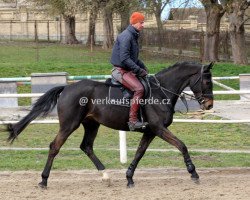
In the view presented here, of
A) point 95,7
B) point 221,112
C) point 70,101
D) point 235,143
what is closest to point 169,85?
point 70,101

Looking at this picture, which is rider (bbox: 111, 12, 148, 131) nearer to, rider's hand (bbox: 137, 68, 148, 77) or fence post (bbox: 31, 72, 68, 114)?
rider's hand (bbox: 137, 68, 148, 77)

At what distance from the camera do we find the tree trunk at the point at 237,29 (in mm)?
31328

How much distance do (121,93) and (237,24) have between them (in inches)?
942

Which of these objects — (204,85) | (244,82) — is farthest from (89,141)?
(244,82)

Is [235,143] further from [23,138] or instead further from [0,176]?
[0,176]

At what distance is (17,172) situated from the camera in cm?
1084


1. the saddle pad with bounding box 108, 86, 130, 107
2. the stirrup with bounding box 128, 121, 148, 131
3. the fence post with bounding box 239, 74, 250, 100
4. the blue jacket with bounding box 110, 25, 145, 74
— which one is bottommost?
the fence post with bounding box 239, 74, 250, 100

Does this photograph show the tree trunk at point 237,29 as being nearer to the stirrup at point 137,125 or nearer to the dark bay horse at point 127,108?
the dark bay horse at point 127,108

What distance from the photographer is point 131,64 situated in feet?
31.1

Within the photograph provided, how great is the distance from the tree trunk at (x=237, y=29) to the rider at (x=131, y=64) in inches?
864

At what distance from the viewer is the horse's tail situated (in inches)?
394

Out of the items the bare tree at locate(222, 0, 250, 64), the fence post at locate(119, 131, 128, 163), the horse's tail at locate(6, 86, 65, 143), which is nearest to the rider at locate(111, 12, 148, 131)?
the horse's tail at locate(6, 86, 65, 143)

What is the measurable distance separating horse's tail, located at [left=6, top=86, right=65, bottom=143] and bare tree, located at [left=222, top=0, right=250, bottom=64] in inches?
856

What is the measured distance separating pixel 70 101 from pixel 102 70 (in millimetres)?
19415
